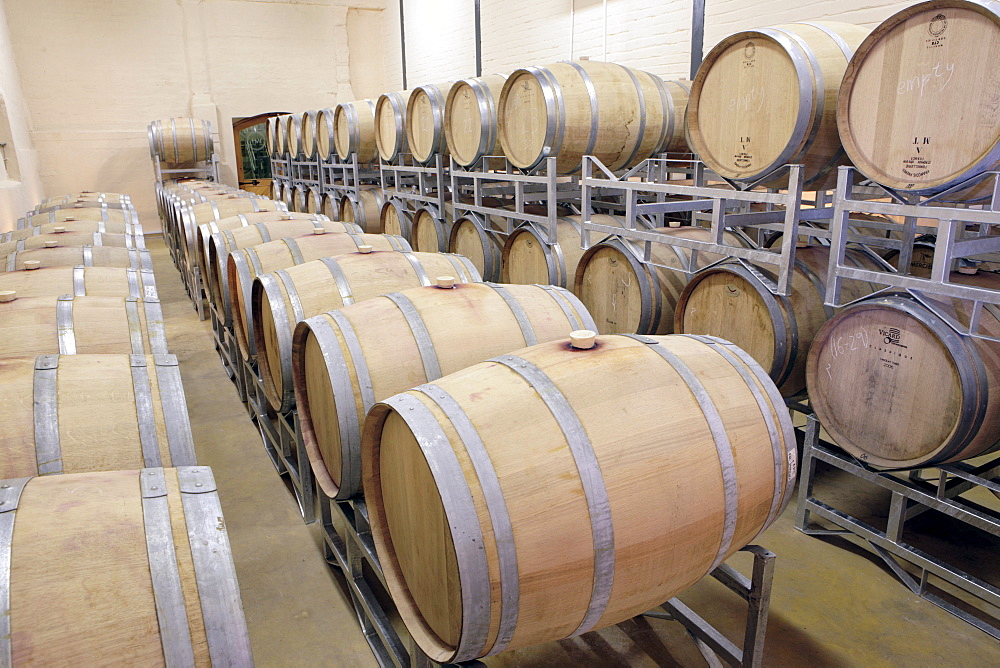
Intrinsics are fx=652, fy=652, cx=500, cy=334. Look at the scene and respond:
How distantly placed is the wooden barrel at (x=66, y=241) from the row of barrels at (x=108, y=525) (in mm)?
3391

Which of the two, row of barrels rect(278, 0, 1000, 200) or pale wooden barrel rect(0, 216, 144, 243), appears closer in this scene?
row of barrels rect(278, 0, 1000, 200)

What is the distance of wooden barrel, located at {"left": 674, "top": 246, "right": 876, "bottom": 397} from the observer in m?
3.42

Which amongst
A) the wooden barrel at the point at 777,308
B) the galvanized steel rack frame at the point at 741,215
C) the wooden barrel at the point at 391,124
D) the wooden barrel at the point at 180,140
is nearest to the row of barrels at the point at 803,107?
the galvanized steel rack frame at the point at 741,215

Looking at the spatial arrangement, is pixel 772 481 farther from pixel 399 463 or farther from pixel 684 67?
pixel 684 67

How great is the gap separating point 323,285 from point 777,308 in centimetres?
234

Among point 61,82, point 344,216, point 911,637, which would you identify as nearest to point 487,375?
point 911,637

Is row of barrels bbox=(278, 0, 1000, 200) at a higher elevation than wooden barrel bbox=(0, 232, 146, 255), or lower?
higher

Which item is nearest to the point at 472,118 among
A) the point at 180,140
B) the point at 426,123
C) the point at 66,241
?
the point at 426,123

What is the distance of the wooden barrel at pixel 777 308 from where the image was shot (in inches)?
135

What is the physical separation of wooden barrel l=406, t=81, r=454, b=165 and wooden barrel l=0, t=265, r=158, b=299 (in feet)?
12.0

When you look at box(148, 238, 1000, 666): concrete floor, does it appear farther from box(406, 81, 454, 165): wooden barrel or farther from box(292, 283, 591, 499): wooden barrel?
box(406, 81, 454, 165): wooden barrel

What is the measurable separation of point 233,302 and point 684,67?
5.54m

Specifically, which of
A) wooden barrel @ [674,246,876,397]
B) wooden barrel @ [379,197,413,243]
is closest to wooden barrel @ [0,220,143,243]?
wooden barrel @ [379,197,413,243]

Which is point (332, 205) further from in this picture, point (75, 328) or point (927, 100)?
point (927, 100)
